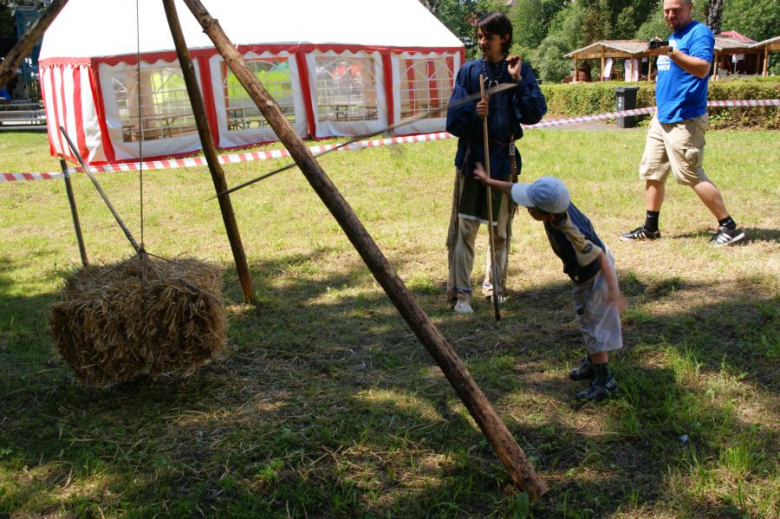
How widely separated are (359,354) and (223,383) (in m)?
0.92

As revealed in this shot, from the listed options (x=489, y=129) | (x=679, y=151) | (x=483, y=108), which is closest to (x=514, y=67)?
(x=483, y=108)

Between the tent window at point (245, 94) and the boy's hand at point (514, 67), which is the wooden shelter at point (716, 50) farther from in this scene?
the boy's hand at point (514, 67)

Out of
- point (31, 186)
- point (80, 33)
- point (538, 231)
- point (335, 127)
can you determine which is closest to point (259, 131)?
point (335, 127)

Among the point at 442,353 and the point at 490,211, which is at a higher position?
the point at 490,211

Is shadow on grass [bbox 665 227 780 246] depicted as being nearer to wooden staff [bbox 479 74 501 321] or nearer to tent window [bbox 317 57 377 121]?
wooden staff [bbox 479 74 501 321]

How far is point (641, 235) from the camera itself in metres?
6.60

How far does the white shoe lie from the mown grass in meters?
0.11

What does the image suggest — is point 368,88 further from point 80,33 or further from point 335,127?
point 80,33

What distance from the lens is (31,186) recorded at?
38.1ft

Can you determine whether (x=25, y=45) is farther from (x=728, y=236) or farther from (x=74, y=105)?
(x=74, y=105)

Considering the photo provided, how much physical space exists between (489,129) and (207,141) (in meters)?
2.07

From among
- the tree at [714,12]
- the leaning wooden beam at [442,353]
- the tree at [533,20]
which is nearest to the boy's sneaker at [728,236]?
the leaning wooden beam at [442,353]

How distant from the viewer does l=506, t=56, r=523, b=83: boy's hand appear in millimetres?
4562

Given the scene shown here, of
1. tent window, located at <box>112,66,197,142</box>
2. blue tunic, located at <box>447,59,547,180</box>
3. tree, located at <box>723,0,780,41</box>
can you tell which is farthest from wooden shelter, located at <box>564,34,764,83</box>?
blue tunic, located at <box>447,59,547,180</box>
